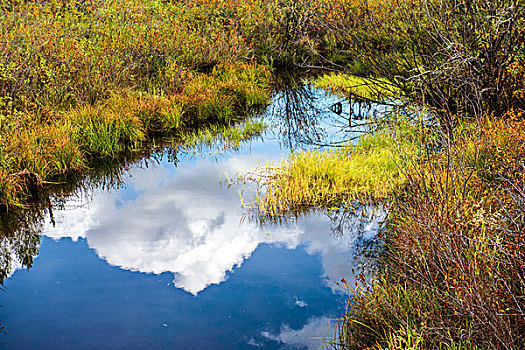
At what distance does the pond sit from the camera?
15.0 feet

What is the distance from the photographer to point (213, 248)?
6.10 m

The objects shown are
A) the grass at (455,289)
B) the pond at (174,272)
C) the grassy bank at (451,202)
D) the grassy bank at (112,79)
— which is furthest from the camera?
the grassy bank at (112,79)

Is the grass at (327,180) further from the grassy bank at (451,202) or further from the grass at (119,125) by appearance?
the grass at (119,125)

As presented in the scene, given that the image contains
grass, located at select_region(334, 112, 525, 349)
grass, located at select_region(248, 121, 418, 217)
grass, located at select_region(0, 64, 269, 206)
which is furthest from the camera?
grass, located at select_region(0, 64, 269, 206)

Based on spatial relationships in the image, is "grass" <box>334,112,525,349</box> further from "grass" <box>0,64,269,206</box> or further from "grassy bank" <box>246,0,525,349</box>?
"grass" <box>0,64,269,206</box>

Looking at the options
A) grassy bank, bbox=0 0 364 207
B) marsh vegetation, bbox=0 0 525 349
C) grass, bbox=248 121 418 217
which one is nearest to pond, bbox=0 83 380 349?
grass, bbox=248 121 418 217

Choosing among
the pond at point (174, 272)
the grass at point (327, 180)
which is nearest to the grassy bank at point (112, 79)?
the pond at point (174, 272)

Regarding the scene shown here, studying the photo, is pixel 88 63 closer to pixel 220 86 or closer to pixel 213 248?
pixel 220 86

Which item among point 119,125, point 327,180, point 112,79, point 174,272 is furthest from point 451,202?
point 112,79

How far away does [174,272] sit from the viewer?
18.3ft

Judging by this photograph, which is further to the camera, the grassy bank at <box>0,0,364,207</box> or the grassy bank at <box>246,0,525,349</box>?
the grassy bank at <box>0,0,364,207</box>

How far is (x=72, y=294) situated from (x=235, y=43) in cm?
1159

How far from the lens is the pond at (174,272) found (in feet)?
15.0

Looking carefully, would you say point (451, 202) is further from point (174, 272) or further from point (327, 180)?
point (174, 272)
